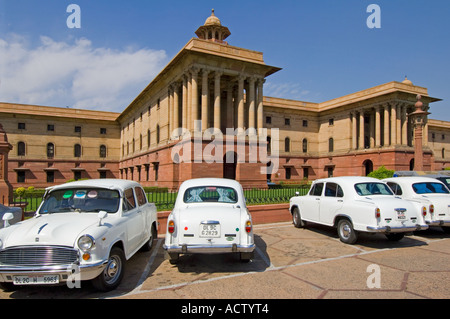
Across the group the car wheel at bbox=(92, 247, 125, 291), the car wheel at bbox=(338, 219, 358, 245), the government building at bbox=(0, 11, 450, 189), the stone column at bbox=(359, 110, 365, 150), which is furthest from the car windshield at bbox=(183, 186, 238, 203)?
the stone column at bbox=(359, 110, 365, 150)

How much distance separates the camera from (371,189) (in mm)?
8312

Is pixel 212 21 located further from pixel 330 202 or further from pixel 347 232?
pixel 347 232

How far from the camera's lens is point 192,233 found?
18.5 feet

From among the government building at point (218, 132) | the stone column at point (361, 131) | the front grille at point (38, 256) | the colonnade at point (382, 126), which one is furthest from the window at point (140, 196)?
the stone column at point (361, 131)

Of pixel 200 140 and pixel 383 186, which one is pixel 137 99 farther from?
pixel 383 186

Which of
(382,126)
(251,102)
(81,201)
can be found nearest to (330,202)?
(81,201)

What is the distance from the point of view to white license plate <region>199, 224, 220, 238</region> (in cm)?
561

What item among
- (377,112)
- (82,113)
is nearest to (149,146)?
(82,113)

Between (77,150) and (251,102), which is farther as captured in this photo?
(77,150)

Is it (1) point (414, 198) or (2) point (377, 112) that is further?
(2) point (377, 112)

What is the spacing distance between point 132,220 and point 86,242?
1.56 m

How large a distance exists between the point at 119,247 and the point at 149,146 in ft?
110

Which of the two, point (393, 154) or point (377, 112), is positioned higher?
point (377, 112)

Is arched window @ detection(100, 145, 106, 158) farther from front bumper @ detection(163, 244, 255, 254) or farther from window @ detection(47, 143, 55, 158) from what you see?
front bumper @ detection(163, 244, 255, 254)
